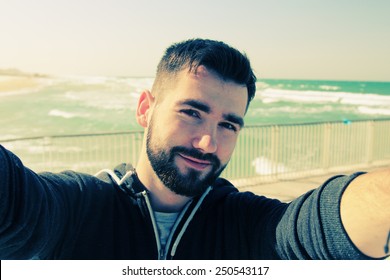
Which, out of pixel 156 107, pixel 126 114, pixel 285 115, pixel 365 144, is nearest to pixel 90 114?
pixel 126 114

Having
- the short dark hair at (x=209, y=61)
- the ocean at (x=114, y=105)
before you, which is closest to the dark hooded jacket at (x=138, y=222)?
the short dark hair at (x=209, y=61)

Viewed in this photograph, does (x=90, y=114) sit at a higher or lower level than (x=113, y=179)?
lower

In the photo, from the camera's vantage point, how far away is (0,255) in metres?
1.40

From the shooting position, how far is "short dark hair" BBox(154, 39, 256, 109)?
6.22 ft

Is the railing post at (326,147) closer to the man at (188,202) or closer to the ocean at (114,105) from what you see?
the man at (188,202)

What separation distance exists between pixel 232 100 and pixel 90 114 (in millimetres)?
29502

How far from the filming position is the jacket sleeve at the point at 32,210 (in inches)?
48.5

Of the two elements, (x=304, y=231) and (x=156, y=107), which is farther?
(x=156, y=107)

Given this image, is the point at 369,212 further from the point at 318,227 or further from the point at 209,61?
the point at 209,61

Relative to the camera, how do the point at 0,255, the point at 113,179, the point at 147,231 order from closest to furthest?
the point at 0,255 → the point at 147,231 → the point at 113,179

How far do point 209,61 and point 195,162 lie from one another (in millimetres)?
475

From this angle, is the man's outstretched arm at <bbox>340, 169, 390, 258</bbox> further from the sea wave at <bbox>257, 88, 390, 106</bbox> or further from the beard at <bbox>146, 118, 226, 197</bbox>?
the sea wave at <bbox>257, 88, 390, 106</bbox>

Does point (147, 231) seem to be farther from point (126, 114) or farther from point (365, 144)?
point (126, 114)

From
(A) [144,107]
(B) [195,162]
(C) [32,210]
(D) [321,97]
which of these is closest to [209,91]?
(B) [195,162]
